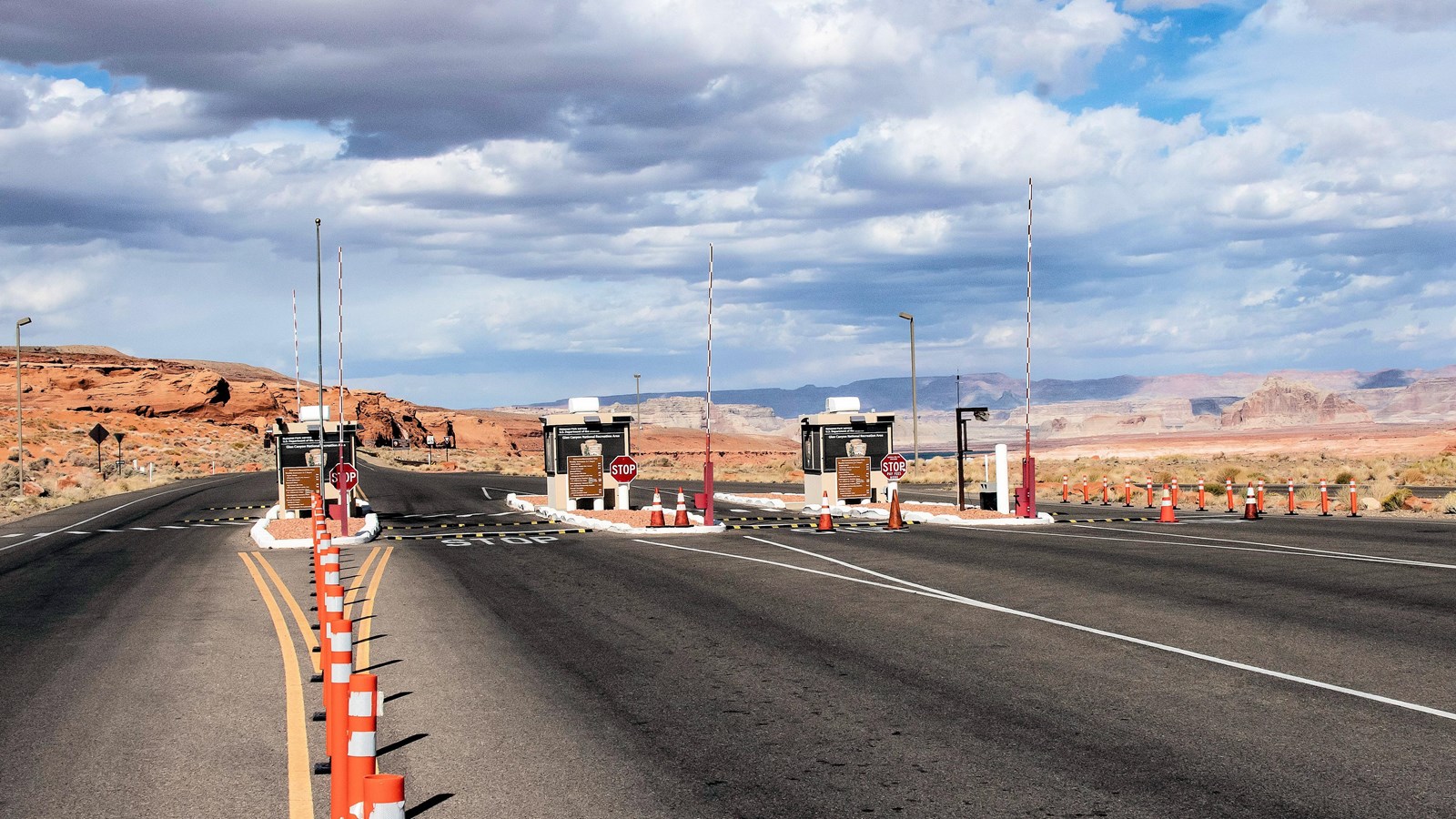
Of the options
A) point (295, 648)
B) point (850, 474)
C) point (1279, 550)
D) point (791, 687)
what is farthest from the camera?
point (850, 474)

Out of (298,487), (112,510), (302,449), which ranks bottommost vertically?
(112,510)

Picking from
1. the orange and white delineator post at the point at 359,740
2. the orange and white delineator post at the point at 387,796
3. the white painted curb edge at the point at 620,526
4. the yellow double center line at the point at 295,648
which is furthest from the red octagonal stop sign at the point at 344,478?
the orange and white delineator post at the point at 387,796

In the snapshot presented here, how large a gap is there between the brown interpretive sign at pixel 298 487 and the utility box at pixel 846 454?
13.0 meters

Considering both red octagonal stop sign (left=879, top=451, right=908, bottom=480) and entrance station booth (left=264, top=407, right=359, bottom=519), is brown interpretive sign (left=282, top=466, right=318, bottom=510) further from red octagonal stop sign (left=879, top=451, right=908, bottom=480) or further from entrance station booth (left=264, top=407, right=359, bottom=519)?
red octagonal stop sign (left=879, top=451, right=908, bottom=480)

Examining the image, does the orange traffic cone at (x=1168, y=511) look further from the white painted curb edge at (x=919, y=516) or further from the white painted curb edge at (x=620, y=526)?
the white painted curb edge at (x=620, y=526)

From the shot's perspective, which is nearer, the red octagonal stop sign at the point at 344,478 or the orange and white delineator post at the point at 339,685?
the orange and white delineator post at the point at 339,685

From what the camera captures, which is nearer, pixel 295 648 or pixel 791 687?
pixel 791 687

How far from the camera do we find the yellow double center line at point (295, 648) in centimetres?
727

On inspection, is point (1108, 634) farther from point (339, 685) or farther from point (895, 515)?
point (895, 515)

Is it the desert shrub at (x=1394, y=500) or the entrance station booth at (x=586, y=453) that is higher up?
the entrance station booth at (x=586, y=453)

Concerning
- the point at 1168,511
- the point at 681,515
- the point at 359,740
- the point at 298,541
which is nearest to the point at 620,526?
the point at 681,515

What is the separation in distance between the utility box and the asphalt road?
14543mm

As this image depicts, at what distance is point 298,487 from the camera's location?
3067 cm

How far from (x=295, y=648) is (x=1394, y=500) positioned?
3036cm
